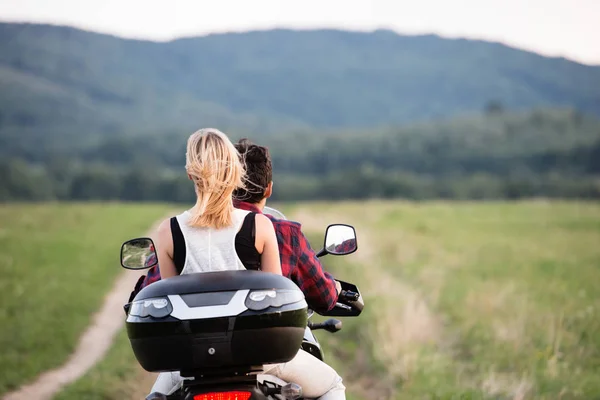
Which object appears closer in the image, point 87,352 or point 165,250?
point 165,250

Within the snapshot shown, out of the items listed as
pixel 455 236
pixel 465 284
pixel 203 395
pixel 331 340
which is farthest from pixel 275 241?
pixel 455 236

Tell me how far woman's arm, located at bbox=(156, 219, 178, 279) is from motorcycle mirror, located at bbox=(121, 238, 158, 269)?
1.07ft

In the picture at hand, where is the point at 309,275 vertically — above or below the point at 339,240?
below

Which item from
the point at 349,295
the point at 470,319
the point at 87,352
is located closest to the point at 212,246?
the point at 349,295

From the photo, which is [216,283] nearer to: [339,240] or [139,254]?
[139,254]

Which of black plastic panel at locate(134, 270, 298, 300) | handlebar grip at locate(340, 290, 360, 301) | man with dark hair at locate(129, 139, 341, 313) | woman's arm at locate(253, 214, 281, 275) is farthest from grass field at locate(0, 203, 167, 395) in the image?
black plastic panel at locate(134, 270, 298, 300)

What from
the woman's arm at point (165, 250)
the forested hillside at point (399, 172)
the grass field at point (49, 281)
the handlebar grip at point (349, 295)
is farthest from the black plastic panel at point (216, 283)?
the forested hillside at point (399, 172)

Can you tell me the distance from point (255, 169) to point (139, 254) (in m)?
0.68

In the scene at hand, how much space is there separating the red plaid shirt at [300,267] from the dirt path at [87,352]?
5.73 meters

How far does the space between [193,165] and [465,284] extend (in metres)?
15.1

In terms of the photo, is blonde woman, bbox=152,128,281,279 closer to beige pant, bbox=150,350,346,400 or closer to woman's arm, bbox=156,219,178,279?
woman's arm, bbox=156,219,178,279

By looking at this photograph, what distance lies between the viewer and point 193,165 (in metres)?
3.87

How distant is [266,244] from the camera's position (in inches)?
156

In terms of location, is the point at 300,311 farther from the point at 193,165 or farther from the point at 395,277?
the point at 395,277
